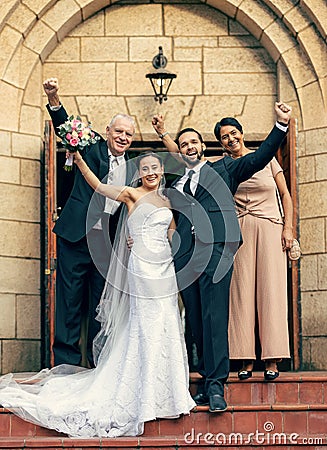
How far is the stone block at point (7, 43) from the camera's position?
353 inches

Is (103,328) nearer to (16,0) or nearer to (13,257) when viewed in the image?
(13,257)

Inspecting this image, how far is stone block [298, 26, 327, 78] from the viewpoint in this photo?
9.06m

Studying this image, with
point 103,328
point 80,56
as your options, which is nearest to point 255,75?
point 80,56

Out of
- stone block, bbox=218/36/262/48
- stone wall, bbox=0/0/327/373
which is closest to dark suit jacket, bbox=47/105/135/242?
stone wall, bbox=0/0/327/373

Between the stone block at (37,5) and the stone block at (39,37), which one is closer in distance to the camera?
the stone block at (37,5)

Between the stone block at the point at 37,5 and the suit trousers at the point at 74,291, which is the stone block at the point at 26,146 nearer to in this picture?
the stone block at the point at 37,5

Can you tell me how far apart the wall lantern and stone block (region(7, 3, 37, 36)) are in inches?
42.7

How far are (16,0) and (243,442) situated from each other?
4.31 metres

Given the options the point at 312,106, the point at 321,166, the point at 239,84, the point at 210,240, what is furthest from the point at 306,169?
the point at 210,240

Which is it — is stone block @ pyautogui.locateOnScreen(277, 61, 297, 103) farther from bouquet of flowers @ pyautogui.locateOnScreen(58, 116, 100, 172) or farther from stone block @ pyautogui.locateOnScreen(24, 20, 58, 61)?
bouquet of flowers @ pyautogui.locateOnScreen(58, 116, 100, 172)

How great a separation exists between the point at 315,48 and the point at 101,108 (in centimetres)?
191

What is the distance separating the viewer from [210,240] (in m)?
7.10

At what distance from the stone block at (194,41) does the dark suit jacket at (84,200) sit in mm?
2134

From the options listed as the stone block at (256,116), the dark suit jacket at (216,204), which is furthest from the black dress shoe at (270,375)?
the stone block at (256,116)
